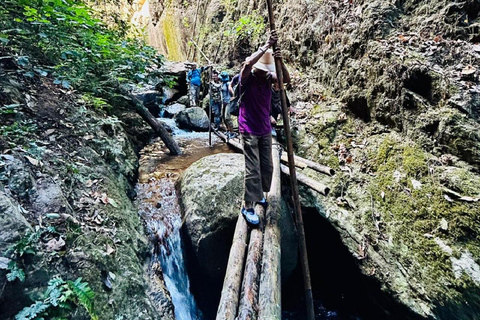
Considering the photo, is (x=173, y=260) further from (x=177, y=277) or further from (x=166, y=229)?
(x=166, y=229)

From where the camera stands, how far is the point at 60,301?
2.01 m

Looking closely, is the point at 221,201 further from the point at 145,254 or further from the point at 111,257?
the point at 111,257

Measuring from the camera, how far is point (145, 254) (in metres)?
3.68

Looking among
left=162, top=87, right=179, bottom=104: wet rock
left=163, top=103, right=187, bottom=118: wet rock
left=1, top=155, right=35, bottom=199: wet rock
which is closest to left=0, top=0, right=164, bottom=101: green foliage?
left=1, top=155, right=35, bottom=199: wet rock

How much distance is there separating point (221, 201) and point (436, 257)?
3150mm

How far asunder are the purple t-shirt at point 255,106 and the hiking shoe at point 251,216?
3.70 ft

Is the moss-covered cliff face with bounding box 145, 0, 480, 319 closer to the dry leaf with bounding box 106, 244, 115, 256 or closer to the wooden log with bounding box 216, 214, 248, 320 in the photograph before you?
the wooden log with bounding box 216, 214, 248, 320

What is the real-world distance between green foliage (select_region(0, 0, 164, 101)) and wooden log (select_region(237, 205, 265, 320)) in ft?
11.4

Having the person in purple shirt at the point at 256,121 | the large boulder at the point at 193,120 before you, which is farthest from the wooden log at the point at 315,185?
the large boulder at the point at 193,120

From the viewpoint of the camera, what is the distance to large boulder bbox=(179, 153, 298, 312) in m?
4.43

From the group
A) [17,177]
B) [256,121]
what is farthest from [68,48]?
[256,121]

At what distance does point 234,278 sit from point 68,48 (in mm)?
4574

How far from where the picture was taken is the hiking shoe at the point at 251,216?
3669mm

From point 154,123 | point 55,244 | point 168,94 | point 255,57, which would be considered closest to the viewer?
point 55,244
